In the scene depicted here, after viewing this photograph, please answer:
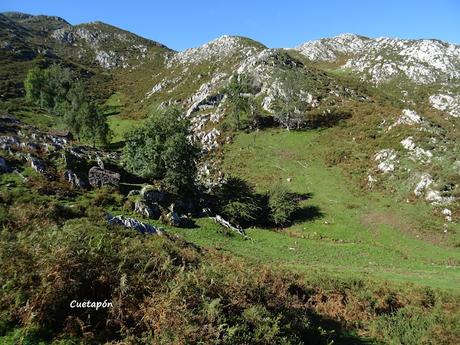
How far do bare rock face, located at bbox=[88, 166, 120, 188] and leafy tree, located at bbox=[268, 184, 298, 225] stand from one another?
63.0ft

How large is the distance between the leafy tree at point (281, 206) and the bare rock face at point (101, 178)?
19205mm

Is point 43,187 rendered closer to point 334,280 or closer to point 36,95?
point 334,280

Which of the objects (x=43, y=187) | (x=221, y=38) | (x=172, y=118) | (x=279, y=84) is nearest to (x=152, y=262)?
(x=43, y=187)

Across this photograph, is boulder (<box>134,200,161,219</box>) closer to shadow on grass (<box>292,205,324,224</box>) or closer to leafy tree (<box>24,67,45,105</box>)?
shadow on grass (<box>292,205,324,224</box>)

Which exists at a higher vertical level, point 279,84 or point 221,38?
point 221,38

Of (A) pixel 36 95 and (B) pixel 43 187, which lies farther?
(A) pixel 36 95

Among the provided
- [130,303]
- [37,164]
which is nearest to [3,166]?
[37,164]

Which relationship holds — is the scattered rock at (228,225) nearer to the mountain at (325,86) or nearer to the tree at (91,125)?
the mountain at (325,86)

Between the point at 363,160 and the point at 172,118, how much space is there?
3276 centimetres

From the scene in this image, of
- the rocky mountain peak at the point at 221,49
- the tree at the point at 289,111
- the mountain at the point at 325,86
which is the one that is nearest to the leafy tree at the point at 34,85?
the mountain at the point at 325,86

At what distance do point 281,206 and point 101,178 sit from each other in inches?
857

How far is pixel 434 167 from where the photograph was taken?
155ft

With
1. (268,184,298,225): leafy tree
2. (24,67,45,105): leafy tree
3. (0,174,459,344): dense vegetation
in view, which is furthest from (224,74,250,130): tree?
(0,174,459,344): dense vegetation

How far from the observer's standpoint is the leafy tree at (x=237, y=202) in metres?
41.2
